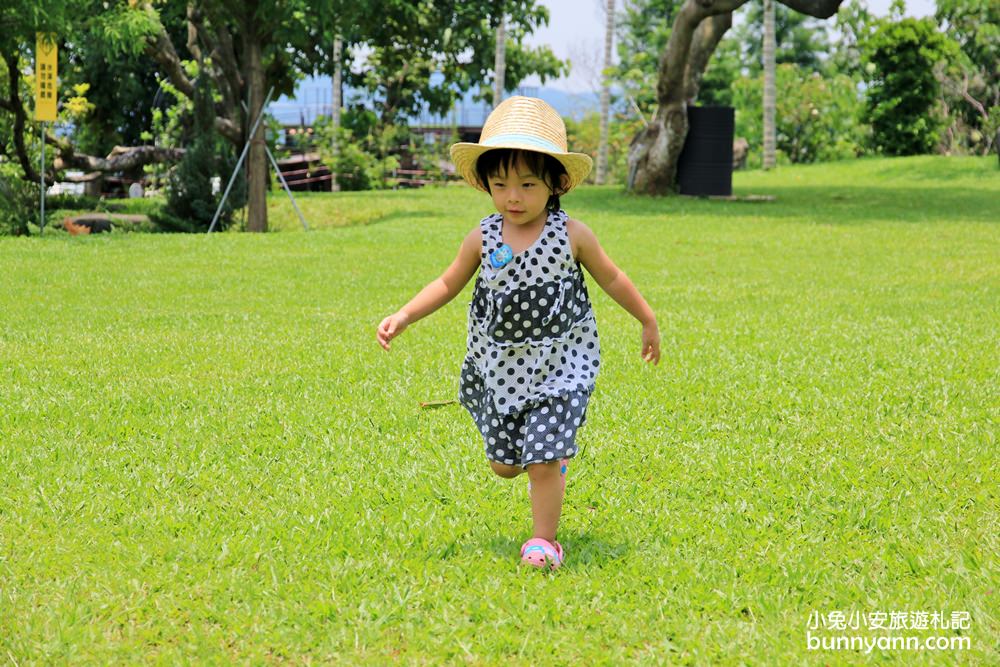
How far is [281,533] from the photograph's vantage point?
12.5 feet

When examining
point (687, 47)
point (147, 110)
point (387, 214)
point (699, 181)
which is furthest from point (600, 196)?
point (147, 110)

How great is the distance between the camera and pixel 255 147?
17.5 metres

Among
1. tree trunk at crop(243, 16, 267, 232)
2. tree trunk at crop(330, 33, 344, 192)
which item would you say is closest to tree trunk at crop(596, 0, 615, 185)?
tree trunk at crop(330, 33, 344, 192)

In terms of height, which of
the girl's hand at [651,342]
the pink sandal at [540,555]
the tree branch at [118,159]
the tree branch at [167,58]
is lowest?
the pink sandal at [540,555]

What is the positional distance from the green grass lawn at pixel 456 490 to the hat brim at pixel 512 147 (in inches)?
45.4

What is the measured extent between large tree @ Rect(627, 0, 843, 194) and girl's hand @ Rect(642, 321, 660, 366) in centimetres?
1666

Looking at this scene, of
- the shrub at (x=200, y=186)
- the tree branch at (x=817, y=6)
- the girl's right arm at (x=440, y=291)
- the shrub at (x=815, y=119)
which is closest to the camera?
the girl's right arm at (x=440, y=291)

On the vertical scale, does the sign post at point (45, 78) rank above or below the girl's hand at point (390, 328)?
above

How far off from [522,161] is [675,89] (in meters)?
18.4

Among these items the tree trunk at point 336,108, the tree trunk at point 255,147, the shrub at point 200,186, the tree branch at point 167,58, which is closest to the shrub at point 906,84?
the tree trunk at point 336,108

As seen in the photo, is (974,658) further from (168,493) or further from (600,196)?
(600,196)

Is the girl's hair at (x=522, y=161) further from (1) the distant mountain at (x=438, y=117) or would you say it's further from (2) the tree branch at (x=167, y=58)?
(1) the distant mountain at (x=438, y=117)

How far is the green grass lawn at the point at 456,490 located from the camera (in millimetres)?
3141

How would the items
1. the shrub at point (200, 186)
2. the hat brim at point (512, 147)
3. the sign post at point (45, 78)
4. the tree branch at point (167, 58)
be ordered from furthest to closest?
1. the tree branch at point (167, 58)
2. the shrub at point (200, 186)
3. the sign post at point (45, 78)
4. the hat brim at point (512, 147)
